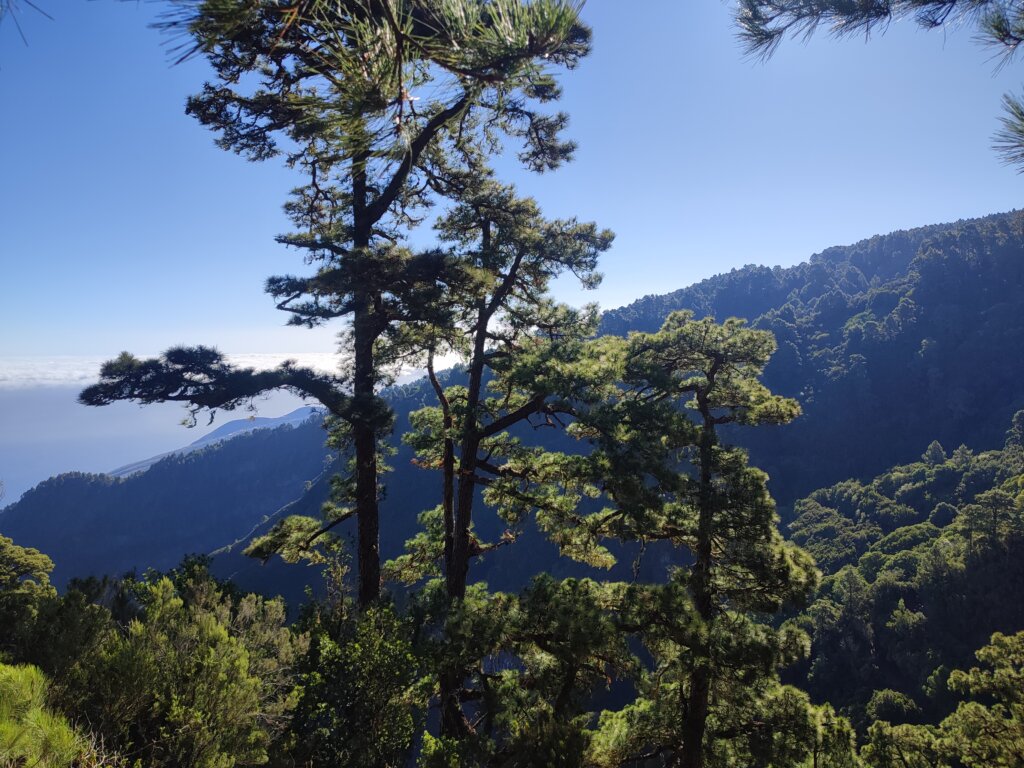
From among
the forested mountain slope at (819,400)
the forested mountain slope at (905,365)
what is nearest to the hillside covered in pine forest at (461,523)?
the forested mountain slope at (819,400)

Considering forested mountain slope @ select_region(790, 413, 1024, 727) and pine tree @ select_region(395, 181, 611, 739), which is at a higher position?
pine tree @ select_region(395, 181, 611, 739)

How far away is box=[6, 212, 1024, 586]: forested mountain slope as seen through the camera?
96.2m

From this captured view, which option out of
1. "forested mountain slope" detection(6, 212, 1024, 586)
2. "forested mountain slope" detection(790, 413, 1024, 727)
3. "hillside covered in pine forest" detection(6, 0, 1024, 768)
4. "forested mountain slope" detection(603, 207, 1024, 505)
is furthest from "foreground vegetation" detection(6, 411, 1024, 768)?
"forested mountain slope" detection(603, 207, 1024, 505)

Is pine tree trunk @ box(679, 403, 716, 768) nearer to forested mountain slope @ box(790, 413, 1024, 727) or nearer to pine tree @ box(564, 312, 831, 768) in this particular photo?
pine tree @ box(564, 312, 831, 768)

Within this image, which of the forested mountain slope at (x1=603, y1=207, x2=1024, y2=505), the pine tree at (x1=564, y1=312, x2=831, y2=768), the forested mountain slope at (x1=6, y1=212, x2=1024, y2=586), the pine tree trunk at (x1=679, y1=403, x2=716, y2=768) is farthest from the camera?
the forested mountain slope at (x1=6, y1=212, x2=1024, y2=586)

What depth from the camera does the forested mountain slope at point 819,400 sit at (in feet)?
316

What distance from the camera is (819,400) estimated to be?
107m

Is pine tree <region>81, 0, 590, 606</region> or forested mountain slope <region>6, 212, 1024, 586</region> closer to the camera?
pine tree <region>81, 0, 590, 606</region>

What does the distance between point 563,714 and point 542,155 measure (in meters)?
9.13

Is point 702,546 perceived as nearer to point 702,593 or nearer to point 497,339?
point 702,593

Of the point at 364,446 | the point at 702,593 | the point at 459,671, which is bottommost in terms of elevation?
the point at 459,671

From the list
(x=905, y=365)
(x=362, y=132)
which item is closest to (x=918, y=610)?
(x=362, y=132)

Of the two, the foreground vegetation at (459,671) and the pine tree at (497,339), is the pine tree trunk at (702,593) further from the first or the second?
the pine tree at (497,339)

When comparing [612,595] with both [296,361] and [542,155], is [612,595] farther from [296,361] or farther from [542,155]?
[542,155]
